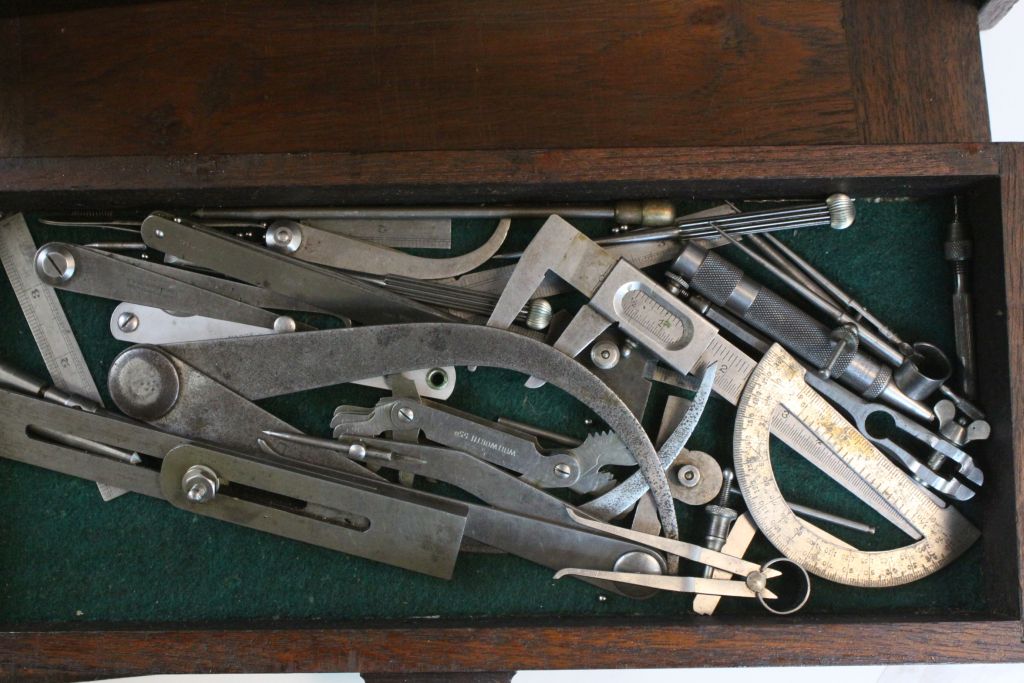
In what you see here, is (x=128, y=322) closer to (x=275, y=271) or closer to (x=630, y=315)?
(x=275, y=271)

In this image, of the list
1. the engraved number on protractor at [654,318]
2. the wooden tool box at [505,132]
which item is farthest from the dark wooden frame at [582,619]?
the engraved number on protractor at [654,318]

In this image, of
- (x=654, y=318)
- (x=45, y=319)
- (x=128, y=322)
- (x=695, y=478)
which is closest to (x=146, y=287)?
(x=128, y=322)

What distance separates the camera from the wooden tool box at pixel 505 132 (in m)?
1.31

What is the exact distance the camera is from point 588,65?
144 centimetres

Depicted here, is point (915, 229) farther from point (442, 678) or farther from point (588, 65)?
point (442, 678)

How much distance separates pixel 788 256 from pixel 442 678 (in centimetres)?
80

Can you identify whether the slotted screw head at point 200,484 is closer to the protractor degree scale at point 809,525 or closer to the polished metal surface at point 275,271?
the polished metal surface at point 275,271

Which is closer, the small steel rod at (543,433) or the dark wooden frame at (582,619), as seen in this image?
the dark wooden frame at (582,619)

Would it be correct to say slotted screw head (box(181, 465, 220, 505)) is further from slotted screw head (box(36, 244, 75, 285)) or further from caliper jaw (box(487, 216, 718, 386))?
caliper jaw (box(487, 216, 718, 386))

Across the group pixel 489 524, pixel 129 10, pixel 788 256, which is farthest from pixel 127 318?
pixel 788 256

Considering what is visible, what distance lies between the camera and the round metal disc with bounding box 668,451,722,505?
138cm

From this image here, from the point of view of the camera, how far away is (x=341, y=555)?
1400 millimetres

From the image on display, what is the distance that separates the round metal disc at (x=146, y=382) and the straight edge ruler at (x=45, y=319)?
0.27 ft

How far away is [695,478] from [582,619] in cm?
26
